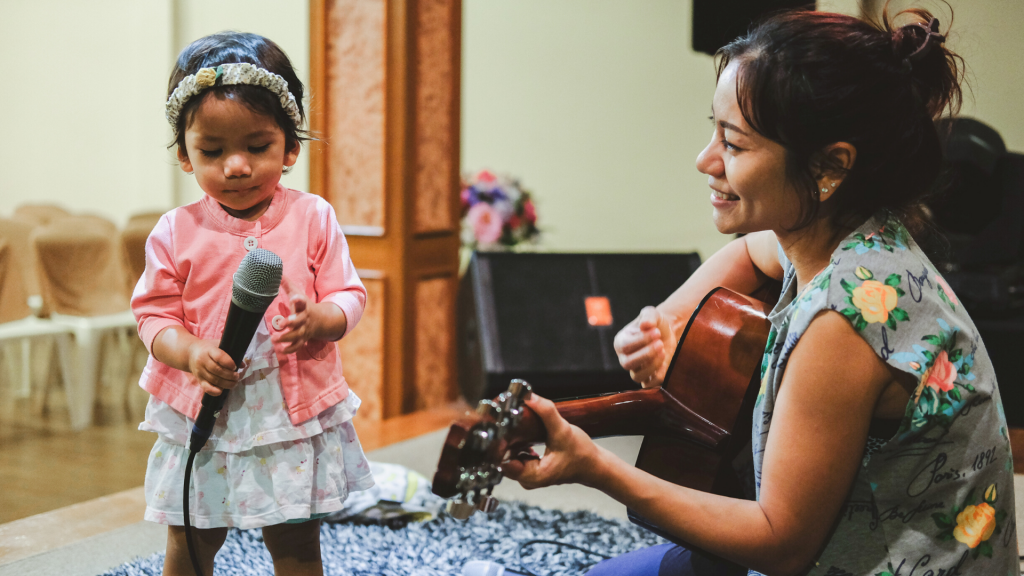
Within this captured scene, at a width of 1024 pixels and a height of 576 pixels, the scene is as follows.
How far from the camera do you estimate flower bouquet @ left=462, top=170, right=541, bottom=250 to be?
3.68 m

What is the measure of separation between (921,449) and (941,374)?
3.4 inches

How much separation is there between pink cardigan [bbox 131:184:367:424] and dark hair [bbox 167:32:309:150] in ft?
0.39

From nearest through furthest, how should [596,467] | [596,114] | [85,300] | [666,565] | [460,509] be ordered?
[460,509] → [596,467] → [666,565] → [85,300] → [596,114]

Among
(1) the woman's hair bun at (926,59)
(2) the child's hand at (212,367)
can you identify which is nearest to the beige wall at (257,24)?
(2) the child's hand at (212,367)

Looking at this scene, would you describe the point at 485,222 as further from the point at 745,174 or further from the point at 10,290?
the point at 745,174

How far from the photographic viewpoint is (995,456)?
0.95m

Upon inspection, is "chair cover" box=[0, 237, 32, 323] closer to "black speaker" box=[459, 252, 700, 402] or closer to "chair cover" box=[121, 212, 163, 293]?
"chair cover" box=[121, 212, 163, 293]

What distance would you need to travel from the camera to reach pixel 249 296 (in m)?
1.01

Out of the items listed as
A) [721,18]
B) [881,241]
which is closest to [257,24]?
[721,18]

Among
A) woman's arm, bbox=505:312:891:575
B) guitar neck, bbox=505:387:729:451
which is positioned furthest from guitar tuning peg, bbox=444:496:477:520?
guitar neck, bbox=505:387:729:451

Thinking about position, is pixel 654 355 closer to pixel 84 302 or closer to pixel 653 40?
pixel 84 302

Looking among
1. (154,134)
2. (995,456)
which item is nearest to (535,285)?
(995,456)

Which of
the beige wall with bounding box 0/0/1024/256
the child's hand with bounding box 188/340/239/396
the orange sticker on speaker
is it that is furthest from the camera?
the beige wall with bounding box 0/0/1024/256

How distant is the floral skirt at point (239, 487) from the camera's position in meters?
1.20
